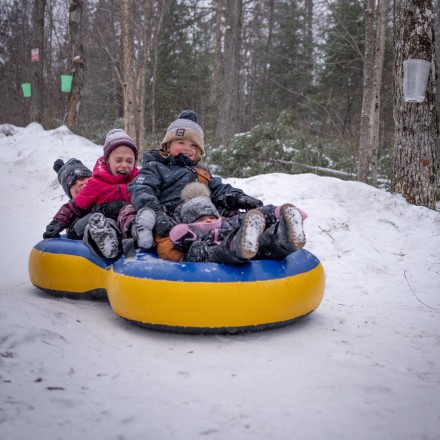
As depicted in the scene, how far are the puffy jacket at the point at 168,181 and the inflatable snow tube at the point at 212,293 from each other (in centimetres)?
80

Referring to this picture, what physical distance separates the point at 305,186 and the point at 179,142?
228 centimetres

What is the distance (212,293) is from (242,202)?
151 centimetres

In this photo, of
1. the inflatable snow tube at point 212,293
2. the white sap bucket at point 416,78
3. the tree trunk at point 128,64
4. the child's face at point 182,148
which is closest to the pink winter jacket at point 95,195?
the child's face at point 182,148

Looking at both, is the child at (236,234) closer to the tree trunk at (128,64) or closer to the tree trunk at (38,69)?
the tree trunk at (128,64)

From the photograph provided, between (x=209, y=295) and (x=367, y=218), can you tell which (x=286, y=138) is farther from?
(x=209, y=295)

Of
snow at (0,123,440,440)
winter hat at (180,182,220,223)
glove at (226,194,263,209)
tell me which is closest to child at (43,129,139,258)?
winter hat at (180,182,220,223)

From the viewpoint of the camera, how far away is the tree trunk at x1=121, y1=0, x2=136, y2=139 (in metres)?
8.21

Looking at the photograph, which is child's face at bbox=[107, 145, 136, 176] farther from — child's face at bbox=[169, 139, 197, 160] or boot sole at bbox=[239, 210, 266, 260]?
boot sole at bbox=[239, 210, 266, 260]

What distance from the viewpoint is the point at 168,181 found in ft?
12.6

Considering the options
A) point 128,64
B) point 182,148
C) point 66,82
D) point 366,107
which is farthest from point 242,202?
point 66,82

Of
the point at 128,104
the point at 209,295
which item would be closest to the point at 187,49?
the point at 128,104

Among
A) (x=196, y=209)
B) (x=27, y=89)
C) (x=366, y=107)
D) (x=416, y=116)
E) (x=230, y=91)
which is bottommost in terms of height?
(x=196, y=209)

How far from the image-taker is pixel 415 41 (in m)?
5.40

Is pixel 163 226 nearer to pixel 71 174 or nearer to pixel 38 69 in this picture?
pixel 71 174
